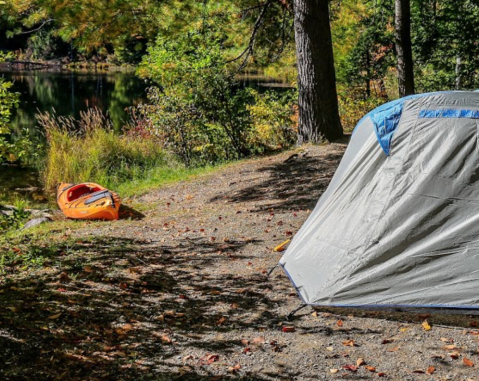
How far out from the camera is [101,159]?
43.9ft

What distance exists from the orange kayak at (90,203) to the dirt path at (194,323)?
1469 mm

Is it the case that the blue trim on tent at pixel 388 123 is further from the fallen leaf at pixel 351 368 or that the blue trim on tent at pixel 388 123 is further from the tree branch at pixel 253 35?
the tree branch at pixel 253 35

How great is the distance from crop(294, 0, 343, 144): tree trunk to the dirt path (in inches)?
144

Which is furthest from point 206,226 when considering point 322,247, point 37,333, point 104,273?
point 37,333

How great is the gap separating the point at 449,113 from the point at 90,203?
19.8 ft

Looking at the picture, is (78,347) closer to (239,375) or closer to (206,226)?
(239,375)

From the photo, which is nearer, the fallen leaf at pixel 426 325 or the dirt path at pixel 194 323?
the dirt path at pixel 194 323

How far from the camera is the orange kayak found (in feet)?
29.3

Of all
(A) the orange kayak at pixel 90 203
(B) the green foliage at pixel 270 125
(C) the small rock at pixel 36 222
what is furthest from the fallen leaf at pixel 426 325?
(B) the green foliage at pixel 270 125

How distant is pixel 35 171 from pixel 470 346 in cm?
1274

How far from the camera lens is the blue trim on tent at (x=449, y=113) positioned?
15.1 ft

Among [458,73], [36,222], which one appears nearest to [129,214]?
[36,222]

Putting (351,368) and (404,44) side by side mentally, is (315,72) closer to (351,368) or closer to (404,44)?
(404,44)

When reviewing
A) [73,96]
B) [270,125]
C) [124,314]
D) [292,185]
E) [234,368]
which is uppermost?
[73,96]
